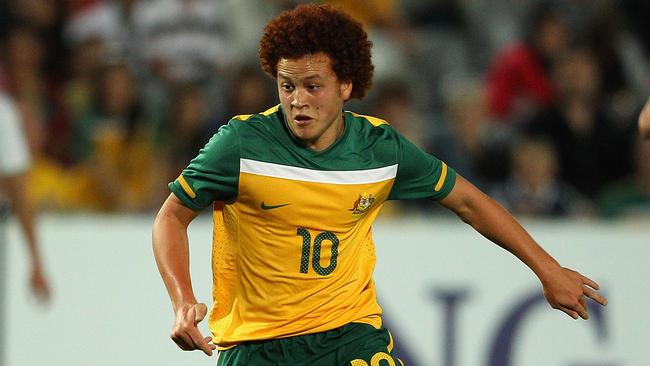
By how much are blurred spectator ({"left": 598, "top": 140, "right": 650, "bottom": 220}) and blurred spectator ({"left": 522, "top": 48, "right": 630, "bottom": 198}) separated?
0.36 feet

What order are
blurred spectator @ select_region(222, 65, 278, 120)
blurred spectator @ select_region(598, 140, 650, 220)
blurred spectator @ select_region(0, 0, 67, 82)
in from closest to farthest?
blurred spectator @ select_region(598, 140, 650, 220) → blurred spectator @ select_region(222, 65, 278, 120) → blurred spectator @ select_region(0, 0, 67, 82)

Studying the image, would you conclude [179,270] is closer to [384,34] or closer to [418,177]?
[418,177]

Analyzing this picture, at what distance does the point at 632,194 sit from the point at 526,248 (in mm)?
3283

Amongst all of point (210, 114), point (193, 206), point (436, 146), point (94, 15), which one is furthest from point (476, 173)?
point (193, 206)

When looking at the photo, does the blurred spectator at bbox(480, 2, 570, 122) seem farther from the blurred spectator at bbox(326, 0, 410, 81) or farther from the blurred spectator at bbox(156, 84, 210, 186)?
the blurred spectator at bbox(156, 84, 210, 186)

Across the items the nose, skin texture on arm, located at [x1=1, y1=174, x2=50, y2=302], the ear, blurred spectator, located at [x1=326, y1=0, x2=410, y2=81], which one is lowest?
skin texture on arm, located at [x1=1, y1=174, x2=50, y2=302]

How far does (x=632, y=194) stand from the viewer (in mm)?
7402

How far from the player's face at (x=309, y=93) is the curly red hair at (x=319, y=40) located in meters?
0.03

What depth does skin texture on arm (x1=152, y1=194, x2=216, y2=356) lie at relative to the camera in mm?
3510

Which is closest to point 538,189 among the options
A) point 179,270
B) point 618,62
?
point 618,62

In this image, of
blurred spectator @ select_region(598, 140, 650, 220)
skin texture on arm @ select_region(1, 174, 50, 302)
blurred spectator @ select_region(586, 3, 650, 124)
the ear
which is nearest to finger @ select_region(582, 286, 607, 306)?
the ear

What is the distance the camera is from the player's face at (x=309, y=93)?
13.3ft

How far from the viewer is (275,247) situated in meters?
4.18

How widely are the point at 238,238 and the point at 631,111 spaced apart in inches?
193
